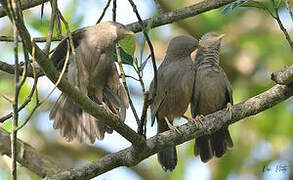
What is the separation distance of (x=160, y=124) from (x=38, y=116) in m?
2.23

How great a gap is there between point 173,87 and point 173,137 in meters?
1.08

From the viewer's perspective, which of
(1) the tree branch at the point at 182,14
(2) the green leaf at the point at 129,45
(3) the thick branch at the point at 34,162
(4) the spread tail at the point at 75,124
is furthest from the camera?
(3) the thick branch at the point at 34,162

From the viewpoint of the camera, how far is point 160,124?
509cm

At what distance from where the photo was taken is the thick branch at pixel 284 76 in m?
3.74

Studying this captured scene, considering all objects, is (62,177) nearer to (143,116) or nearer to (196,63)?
(143,116)

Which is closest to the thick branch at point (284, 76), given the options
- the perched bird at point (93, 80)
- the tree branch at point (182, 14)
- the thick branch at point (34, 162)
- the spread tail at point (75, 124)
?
the tree branch at point (182, 14)

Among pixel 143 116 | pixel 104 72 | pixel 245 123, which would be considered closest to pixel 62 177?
pixel 143 116

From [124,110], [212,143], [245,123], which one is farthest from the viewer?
[245,123]

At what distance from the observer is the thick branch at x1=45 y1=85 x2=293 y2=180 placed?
343cm

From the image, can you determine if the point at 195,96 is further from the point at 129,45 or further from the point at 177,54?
the point at 129,45

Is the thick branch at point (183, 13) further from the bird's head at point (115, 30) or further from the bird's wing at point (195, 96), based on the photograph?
the bird's wing at point (195, 96)

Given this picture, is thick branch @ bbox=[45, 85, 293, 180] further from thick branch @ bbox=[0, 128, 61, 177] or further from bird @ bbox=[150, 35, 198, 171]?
Result: thick branch @ bbox=[0, 128, 61, 177]

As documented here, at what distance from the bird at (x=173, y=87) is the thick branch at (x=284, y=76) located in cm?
102

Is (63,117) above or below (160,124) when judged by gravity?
above
